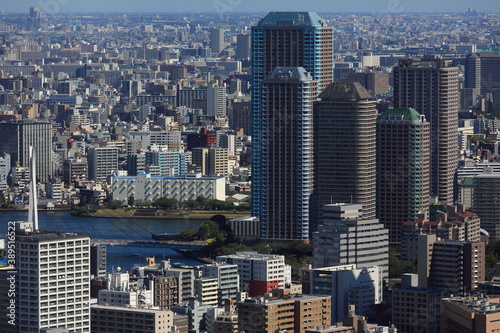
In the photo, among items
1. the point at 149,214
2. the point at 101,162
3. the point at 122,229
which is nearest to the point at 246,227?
the point at 122,229

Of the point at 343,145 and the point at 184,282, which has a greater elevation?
the point at 343,145

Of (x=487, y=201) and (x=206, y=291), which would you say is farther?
(x=487, y=201)

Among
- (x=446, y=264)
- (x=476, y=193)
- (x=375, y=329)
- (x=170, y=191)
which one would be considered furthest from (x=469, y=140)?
(x=375, y=329)

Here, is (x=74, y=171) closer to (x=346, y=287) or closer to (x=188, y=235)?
(x=188, y=235)

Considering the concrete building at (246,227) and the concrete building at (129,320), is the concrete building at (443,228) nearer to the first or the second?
the concrete building at (246,227)

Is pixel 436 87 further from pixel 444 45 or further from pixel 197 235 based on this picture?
pixel 444 45

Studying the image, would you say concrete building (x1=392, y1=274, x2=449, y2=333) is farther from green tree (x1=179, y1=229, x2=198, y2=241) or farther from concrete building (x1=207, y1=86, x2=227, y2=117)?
concrete building (x1=207, y1=86, x2=227, y2=117)
